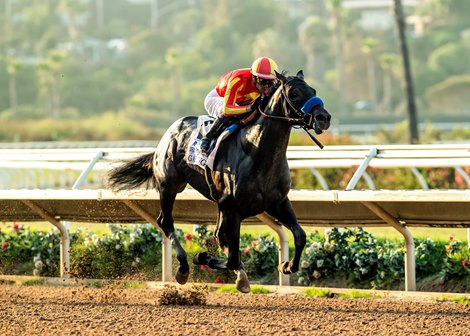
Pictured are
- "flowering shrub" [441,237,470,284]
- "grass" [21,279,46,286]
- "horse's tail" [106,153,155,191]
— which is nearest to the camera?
"flowering shrub" [441,237,470,284]

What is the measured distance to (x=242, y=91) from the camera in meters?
6.76

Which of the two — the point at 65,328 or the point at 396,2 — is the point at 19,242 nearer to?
the point at 65,328

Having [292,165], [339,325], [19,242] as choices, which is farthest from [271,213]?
[19,242]

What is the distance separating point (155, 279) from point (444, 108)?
64.9 meters

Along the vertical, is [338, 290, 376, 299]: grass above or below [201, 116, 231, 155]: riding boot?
below

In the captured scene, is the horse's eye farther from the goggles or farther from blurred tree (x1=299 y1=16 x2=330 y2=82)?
blurred tree (x1=299 y1=16 x2=330 y2=82)

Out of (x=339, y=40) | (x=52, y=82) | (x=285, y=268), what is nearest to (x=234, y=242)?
(x=285, y=268)

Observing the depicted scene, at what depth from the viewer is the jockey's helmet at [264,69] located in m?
6.56

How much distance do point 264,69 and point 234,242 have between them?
3.26 feet

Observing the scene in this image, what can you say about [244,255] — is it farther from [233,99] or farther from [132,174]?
[233,99]

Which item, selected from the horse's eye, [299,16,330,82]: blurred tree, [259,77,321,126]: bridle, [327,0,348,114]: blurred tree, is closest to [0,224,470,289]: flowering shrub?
[259,77,321,126]: bridle

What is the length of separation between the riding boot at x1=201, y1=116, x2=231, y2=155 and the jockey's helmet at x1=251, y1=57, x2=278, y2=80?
36 cm

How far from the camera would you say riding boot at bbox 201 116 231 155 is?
6820 millimetres

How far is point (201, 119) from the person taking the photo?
7.09m
